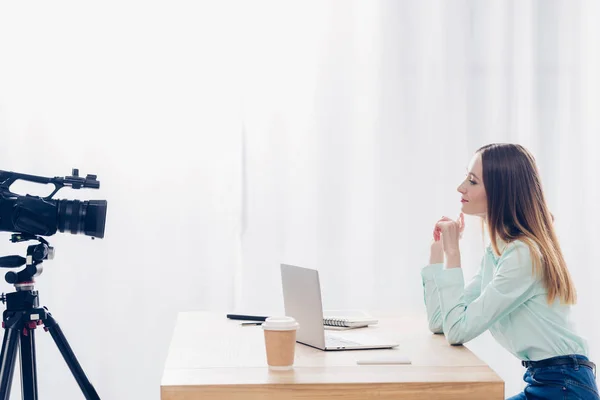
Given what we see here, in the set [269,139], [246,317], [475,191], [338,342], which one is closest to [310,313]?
[338,342]

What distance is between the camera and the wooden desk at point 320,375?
4.43 ft

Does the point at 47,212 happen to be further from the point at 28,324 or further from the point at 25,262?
the point at 28,324

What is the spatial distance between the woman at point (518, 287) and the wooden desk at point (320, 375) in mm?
127

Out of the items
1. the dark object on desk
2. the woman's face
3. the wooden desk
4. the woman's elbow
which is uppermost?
the woman's face

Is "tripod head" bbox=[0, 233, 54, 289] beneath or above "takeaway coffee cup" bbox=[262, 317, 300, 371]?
above

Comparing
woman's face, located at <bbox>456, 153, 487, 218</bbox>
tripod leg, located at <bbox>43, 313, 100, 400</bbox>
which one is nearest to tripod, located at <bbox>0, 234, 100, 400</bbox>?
tripod leg, located at <bbox>43, 313, 100, 400</bbox>

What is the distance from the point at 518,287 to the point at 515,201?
9.8 inches

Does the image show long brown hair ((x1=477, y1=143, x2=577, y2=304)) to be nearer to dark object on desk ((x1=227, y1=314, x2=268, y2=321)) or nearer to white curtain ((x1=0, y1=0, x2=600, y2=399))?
dark object on desk ((x1=227, y1=314, x2=268, y2=321))

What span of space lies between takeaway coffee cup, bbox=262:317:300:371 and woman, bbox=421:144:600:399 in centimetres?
46

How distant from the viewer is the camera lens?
204 centimetres

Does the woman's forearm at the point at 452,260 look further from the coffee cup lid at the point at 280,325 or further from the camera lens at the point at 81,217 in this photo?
the camera lens at the point at 81,217

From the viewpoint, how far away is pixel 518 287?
174cm

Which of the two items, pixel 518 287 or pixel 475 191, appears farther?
pixel 475 191

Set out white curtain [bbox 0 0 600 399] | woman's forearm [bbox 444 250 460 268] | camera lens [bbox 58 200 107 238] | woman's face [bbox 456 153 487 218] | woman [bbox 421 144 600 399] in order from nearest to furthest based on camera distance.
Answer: woman [bbox 421 144 600 399] → woman's forearm [bbox 444 250 460 268] → woman's face [bbox 456 153 487 218] → camera lens [bbox 58 200 107 238] → white curtain [bbox 0 0 600 399]
